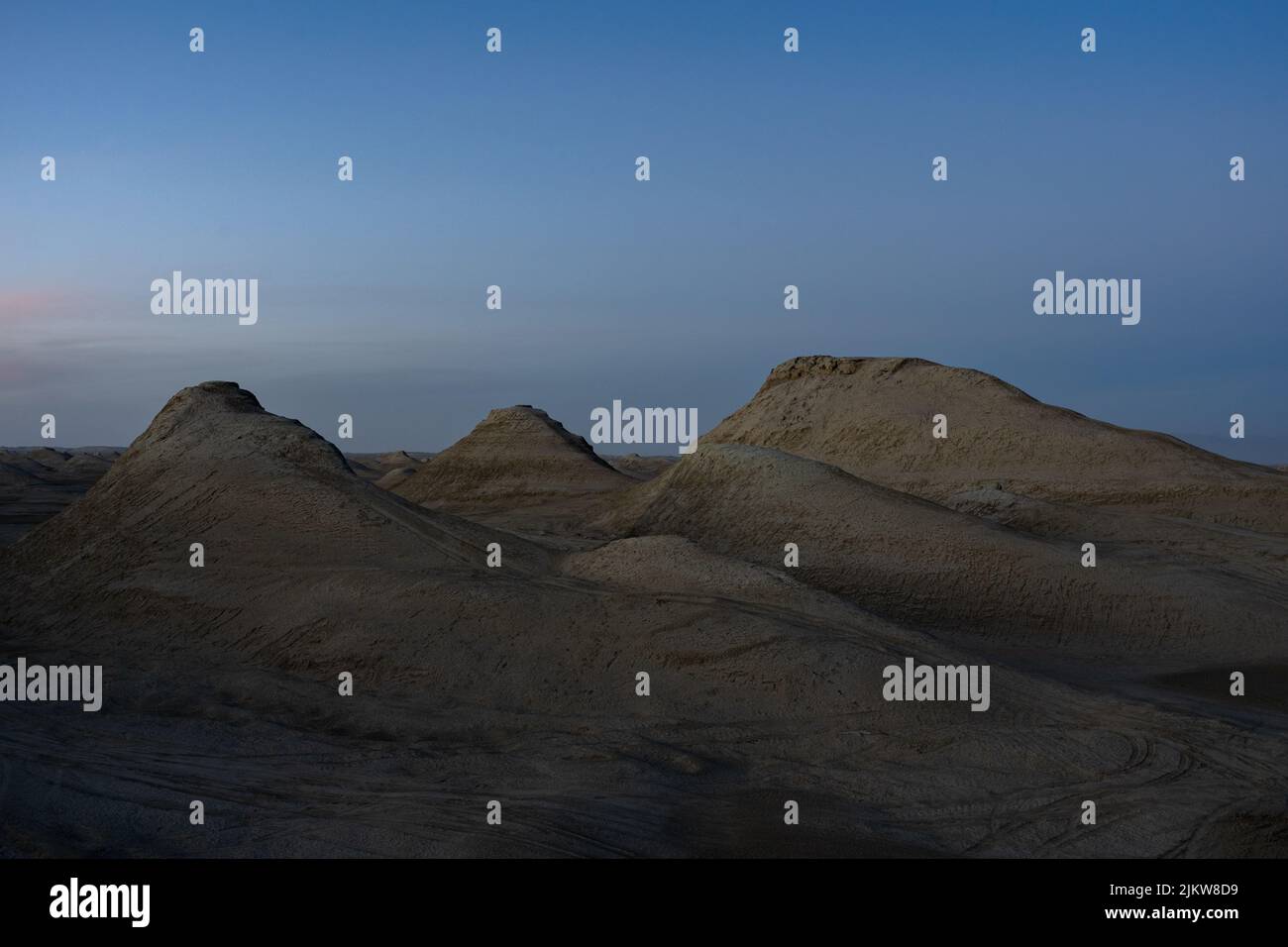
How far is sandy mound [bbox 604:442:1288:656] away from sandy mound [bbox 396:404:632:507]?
13.3 m

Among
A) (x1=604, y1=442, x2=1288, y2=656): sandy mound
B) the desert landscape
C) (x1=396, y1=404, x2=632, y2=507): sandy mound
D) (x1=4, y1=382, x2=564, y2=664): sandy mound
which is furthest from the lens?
(x1=396, y1=404, x2=632, y2=507): sandy mound

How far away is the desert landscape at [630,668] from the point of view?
9430 millimetres

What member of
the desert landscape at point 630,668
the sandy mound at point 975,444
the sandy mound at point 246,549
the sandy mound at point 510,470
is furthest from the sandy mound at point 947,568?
the sandy mound at point 510,470

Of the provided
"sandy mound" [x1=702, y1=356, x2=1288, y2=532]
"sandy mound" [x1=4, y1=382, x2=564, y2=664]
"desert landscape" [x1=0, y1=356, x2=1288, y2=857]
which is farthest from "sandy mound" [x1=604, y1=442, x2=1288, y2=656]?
"sandy mound" [x1=702, y1=356, x2=1288, y2=532]

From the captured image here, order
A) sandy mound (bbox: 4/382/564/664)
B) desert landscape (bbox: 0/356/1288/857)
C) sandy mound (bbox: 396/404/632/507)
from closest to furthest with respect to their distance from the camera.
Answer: desert landscape (bbox: 0/356/1288/857) < sandy mound (bbox: 4/382/564/664) < sandy mound (bbox: 396/404/632/507)

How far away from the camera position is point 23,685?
535 inches

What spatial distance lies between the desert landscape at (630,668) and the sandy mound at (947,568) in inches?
2.8

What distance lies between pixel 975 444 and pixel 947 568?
1413cm

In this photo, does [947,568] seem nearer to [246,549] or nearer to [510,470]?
[246,549]

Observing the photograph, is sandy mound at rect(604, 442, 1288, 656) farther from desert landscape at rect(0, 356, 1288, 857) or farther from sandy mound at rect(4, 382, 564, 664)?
sandy mound at rect(4, 382, 564, 664)

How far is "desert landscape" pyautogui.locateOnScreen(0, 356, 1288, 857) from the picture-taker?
943 centimetres

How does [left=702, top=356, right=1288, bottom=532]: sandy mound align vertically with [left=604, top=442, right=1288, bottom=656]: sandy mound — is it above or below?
above
